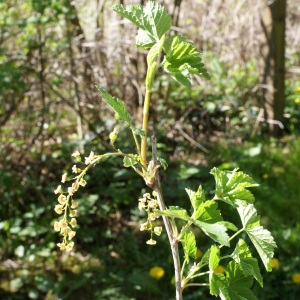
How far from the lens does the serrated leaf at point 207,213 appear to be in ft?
2.16

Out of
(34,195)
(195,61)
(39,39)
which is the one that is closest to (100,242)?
(34,195)

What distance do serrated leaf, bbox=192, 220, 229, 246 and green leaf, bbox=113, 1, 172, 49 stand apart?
0.91 feet

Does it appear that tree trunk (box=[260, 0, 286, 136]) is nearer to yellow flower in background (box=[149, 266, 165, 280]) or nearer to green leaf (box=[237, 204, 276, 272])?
yellow flower in background (box=[149, 266, 165, 280])

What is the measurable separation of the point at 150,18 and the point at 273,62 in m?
3.79

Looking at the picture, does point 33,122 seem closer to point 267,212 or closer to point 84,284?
point 84,284

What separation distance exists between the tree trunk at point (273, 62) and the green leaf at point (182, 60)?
372 centimetres

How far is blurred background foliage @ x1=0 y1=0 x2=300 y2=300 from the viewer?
2789 mm

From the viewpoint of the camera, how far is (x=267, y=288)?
97.7 inches

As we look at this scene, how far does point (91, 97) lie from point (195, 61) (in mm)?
3222

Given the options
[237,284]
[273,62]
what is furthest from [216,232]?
[273,62]

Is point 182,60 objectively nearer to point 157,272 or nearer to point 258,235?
point 258,235

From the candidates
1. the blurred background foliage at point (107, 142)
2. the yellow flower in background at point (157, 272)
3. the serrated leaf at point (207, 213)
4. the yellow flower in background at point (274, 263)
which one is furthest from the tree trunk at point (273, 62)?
the serrated leaf at point (207, 213)

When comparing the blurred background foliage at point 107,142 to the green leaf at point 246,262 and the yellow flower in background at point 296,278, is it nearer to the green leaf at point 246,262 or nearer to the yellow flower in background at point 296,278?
the yellow flower in background at point 296,278

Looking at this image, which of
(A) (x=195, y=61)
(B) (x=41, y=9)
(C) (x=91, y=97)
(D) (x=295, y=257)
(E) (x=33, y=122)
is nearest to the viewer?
(A) (x=195, y=61)
